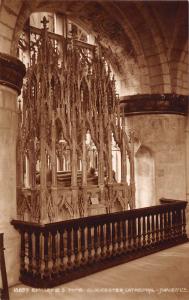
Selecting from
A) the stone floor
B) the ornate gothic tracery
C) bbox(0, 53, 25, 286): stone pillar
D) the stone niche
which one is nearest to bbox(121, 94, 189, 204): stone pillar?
the stone niche

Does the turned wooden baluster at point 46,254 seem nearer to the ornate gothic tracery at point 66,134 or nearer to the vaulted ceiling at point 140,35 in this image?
the ornate gothic tracery at point 66,134

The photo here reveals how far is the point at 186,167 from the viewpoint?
30.7ft

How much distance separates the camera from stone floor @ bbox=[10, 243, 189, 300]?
5.00m

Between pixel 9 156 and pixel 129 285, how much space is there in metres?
2.55

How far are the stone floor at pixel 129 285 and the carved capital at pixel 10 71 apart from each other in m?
2.96

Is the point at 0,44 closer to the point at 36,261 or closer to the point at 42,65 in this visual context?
the point at 42,65

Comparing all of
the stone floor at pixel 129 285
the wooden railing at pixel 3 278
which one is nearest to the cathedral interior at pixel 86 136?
the wooden railing at pixel 3 278

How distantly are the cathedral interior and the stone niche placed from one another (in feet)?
0.08

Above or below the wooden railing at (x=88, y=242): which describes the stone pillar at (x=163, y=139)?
above

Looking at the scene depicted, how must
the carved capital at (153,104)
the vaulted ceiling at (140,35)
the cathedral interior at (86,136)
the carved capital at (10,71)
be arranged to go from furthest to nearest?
the carved capital at (153,104)
the vaulted ceiling at (140,35)
the cathedral interior at (86,136)
the carved capital at (10,71)

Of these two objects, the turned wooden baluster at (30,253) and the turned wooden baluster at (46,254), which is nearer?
the turned wooden baluster at (46,254)

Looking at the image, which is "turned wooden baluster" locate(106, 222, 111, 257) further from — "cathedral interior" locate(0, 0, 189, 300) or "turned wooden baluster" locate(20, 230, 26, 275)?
"turned wooden baluster" locate(20, 230, 26, 275)

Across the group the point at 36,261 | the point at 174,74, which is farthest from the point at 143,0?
the point at 36,261

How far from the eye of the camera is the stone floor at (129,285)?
500cm
